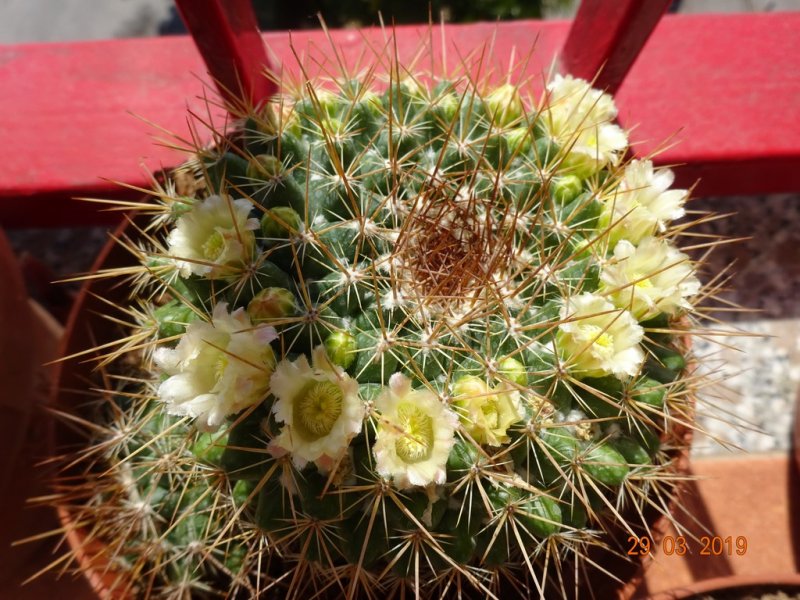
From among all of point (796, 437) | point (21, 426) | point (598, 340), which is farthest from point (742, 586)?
point (21, 426)

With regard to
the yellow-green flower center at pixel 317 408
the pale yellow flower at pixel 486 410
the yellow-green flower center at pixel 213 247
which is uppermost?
the yellow-green flower center at pixel 213 247

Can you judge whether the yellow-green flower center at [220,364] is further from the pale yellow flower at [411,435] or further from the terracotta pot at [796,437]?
the terracotta pot at [796,437]

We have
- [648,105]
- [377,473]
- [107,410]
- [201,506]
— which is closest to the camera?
[377,473]

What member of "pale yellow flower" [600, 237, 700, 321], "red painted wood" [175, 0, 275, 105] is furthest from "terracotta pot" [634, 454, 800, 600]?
"red painted wood" [175, 0, 275, 105]

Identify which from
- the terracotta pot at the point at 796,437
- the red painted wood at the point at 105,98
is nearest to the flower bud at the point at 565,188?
the red painted wood at the point at 105,98

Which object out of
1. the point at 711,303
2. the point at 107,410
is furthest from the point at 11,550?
the point at 711,303

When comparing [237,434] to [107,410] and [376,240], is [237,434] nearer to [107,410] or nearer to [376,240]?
[376,240]

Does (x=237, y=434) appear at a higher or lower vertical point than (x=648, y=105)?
lower
